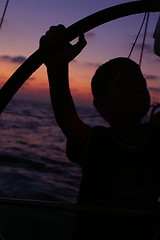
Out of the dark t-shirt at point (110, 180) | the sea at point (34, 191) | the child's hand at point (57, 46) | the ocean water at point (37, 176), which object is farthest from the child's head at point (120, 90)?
the ocean water at point (37, 176)

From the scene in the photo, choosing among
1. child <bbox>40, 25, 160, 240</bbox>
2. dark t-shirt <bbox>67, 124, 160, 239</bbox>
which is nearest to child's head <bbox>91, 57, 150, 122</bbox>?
child <bbox>40, 25, 160, 240</bbox>

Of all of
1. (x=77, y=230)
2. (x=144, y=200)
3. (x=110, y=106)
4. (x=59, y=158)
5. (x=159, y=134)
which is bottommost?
(x=59, y=158)

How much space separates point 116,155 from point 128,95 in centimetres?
25

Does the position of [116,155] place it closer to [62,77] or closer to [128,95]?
[128,95]

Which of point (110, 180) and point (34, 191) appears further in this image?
point (34, 191)

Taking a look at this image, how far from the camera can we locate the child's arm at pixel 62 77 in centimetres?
111

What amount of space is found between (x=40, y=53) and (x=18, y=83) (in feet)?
0.40

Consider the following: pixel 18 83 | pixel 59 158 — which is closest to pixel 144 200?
pixel 18 83

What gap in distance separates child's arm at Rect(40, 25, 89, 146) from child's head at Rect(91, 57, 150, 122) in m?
0.19

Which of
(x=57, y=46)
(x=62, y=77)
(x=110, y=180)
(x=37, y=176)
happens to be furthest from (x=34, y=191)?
(x=57, y=46)

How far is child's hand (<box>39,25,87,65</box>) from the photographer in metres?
1.10

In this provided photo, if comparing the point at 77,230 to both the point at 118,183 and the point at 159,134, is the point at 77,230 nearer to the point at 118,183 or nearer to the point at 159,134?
the point at 118,183

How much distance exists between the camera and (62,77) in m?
1.20

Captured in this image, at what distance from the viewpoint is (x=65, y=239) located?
A: 3.95 metres
